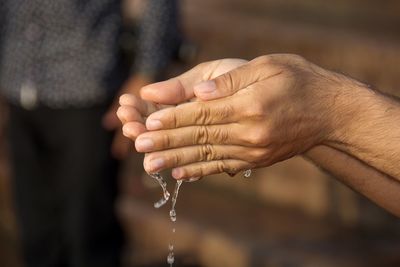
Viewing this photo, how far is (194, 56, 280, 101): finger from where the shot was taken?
7.16 ft

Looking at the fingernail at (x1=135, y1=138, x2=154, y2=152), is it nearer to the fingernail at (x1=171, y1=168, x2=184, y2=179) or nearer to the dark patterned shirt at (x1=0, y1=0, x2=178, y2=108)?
the fingernail at (x1=171, y1=168, x2=184, y2=179)

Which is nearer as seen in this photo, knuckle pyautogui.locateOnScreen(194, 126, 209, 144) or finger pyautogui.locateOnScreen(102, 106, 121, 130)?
knuckle pyautogui.locateOnScreen(194, 126, 209, 144)

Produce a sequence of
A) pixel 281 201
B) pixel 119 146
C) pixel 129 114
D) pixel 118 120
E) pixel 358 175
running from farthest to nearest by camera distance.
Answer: pixel 281 201 < pixel 119 146 < pixel 118 120 < pixel 358 175 < pixel 129 114

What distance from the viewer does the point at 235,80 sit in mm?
2211

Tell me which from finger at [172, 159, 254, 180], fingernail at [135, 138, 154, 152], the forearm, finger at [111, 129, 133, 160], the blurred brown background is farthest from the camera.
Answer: the blurred brown background

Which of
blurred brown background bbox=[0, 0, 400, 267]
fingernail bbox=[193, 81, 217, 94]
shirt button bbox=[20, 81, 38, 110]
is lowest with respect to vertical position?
blurred brown background bbox=[0, 0, 400, 267]

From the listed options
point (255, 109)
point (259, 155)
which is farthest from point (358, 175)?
point (255, 109)

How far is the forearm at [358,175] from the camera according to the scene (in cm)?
244

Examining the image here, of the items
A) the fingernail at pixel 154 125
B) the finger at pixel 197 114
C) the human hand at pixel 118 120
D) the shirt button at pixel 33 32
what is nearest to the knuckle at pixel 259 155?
the finger at pixel 197 114

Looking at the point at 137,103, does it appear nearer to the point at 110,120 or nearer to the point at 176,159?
the point at 176,159

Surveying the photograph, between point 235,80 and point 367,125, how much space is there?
0.34 m

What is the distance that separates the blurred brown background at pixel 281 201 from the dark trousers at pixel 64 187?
572 millimetres

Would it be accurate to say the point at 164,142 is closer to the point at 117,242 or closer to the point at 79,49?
the point at 79,49

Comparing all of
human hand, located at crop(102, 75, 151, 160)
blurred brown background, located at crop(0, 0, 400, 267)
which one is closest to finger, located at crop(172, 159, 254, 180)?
human hand, located at crop(102, 75, 151, 160)
